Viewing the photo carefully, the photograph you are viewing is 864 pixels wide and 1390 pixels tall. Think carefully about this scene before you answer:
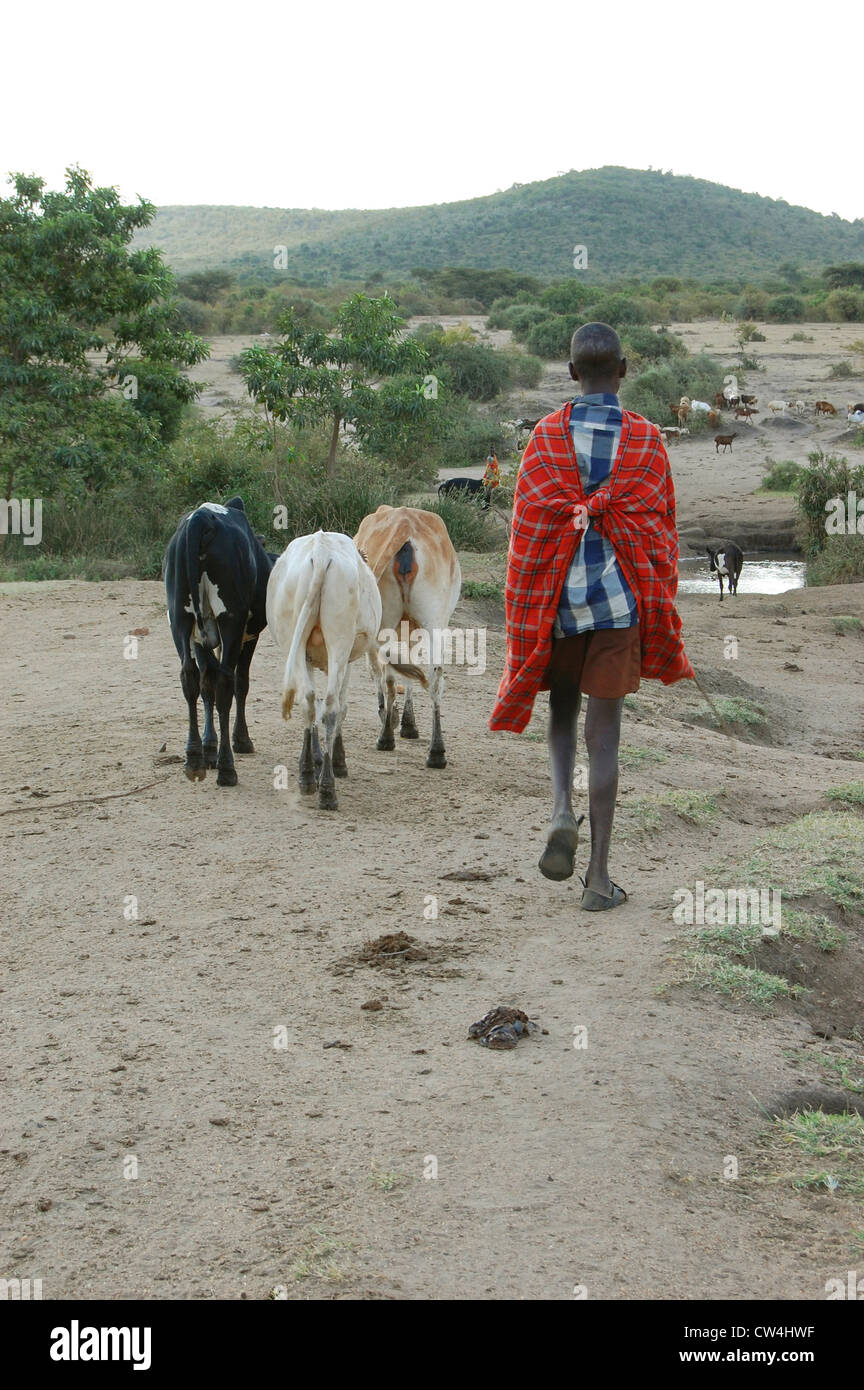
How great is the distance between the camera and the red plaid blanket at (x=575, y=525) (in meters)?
4.28

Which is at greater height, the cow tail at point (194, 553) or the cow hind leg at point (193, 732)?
the cow tail at point (194, 553)

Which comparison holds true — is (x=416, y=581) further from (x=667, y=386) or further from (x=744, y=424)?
(x=667, y=386)

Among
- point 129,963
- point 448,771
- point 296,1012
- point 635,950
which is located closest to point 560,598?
point 635,950

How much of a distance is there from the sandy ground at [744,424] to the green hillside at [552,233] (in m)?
30.8

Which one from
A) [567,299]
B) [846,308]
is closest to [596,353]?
[567,299]

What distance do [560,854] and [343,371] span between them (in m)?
11.2

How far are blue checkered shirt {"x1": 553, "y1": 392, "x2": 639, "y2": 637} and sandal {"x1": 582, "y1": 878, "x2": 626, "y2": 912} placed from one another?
1038mm

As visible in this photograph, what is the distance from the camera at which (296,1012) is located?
3996 mm

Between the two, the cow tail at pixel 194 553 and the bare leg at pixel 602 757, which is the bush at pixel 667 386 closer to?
the cow tail at pixel 194 553

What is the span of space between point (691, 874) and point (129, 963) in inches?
86.7

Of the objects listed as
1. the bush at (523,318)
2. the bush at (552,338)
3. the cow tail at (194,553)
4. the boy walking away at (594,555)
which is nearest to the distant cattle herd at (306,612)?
the cow tail at (194,553)

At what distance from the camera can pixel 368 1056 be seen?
12.0 ft

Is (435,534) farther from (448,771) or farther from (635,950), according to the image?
(635,950)

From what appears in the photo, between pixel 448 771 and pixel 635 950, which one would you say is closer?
pixel 635 950
